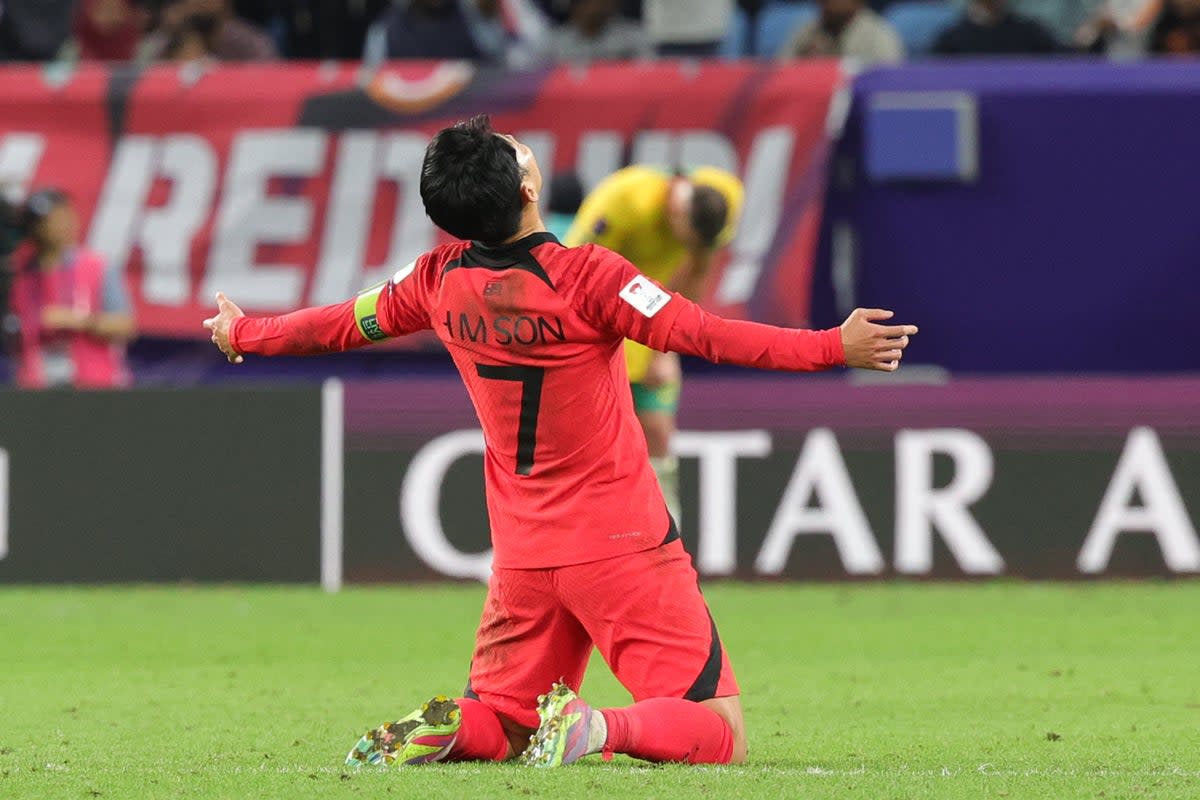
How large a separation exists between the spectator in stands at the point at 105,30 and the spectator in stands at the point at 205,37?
348 millimetres

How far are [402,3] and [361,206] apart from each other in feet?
5.73

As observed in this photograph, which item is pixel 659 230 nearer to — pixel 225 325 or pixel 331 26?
pixel 225 325

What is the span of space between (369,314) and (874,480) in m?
5.71

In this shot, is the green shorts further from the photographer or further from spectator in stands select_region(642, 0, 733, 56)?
spectator in stands select_region(642, 0, 733, 56)

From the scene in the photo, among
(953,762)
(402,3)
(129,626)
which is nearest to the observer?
(953,762)

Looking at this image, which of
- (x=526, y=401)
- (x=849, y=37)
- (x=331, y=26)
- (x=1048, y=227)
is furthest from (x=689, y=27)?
(x=526, y=401)

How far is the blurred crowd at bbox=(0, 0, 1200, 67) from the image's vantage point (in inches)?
512

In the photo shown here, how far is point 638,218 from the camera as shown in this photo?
9102mm

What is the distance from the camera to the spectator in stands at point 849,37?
42.1 feet

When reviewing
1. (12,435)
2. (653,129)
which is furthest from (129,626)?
(653,129)

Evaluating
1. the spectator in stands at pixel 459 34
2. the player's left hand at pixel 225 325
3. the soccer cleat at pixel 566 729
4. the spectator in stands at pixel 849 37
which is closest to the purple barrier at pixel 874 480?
the spectator in stands at pixel 849 37

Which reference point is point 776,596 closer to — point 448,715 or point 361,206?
point 361,206

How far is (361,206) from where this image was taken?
12.5 m

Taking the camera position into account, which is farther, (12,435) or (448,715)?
(12,435)
